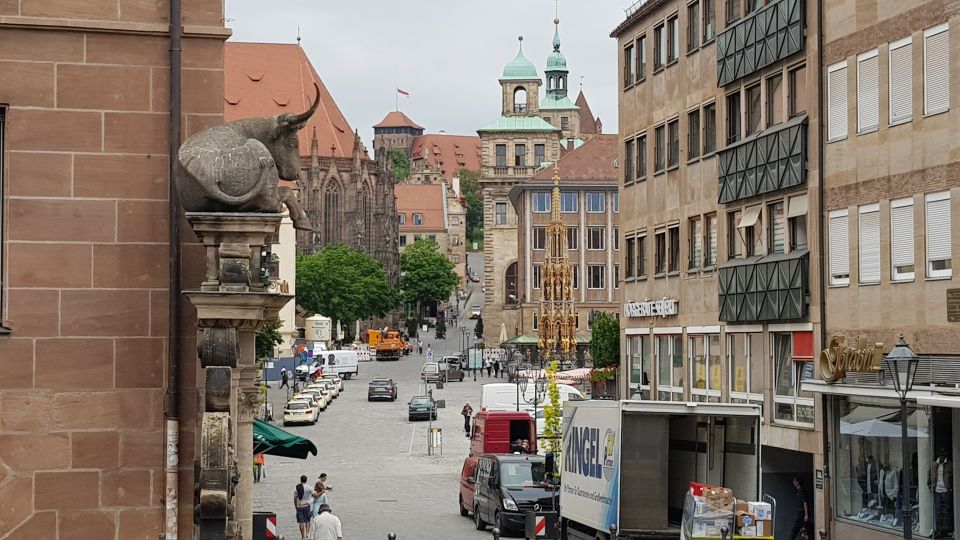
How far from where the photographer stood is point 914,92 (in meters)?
29.3

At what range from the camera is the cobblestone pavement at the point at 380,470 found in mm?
36219

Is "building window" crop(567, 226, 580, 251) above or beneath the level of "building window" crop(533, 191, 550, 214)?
beneath

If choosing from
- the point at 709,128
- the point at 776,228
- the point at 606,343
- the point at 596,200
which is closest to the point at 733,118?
the point at 709,128

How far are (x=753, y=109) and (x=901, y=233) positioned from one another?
919cm

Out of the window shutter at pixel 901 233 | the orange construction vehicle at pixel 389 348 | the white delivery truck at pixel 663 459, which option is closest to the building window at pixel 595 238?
the orange construction vehicle at pixel 389 348

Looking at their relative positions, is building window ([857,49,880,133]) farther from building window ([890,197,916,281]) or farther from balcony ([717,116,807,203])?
balcony ([717,116,807,203])

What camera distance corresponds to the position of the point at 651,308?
46562mm

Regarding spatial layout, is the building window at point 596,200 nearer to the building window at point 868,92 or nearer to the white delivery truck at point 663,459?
the building window at point 868,92

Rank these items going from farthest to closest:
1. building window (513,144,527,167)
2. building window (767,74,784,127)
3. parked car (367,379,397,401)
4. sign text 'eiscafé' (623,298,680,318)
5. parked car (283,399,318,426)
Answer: building window (513,144,527,167)
parked car (367,379,397,401)
parked car (283,399,318,426)
sign text 'eiscafé' (623,298,680,318)
building window (767,74,784,127)

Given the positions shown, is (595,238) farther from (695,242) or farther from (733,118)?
(733,118)

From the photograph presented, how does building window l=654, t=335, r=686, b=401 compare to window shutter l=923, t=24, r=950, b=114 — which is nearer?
window shutter l=923, t=24, r=950, b=114

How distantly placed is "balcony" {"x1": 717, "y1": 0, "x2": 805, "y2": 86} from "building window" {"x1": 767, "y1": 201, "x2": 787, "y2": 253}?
128 inches

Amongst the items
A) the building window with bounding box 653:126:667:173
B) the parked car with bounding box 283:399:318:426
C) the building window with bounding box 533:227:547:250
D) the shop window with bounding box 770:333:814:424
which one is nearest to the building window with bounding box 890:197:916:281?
the shop window with bounding box 770:333:814:424

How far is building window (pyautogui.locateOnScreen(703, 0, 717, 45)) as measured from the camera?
41.2 m
